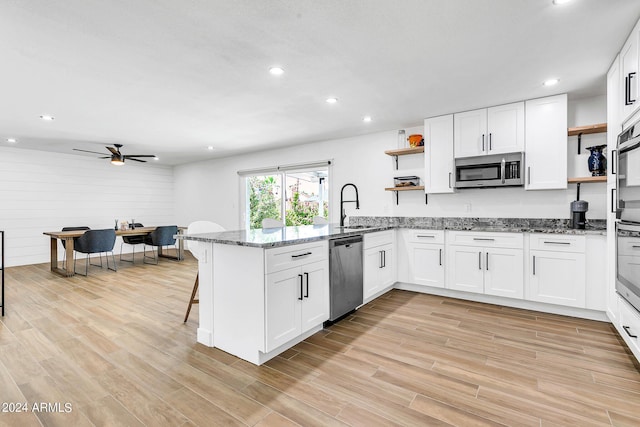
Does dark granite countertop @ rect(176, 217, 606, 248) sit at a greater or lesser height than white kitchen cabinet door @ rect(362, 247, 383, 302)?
greater

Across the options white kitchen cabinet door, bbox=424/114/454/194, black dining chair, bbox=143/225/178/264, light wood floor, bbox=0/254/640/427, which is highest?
white kitchen cabinet door, bbox=424/114/454/194

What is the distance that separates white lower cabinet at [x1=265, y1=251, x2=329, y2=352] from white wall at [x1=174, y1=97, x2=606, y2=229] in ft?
7.84

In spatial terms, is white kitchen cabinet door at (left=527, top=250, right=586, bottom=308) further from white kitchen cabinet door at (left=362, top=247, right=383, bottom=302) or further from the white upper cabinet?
white kitchen cabinet door at (left=362, top=247, right=383, bottom=302)

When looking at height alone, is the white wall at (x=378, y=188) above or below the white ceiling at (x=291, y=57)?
below

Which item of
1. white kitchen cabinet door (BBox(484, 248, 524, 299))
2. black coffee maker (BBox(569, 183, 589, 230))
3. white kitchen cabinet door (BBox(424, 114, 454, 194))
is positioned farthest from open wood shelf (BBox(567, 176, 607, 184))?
white kitchen cabinet door (BBox(424, 114, 454, 194))

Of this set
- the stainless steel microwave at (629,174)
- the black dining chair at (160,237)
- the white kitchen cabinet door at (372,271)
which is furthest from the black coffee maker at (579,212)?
the black dining chair at (160,237)

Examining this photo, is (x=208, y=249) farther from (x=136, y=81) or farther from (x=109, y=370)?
(x=136, y=81)

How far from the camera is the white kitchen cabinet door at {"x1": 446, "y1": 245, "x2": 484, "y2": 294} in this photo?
361 centimetres

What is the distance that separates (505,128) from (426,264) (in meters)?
1.90

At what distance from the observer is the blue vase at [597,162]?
3.20 m

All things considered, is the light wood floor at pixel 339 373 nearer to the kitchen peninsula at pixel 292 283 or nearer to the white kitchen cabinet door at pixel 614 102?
the kitchen peninsula at pixel 292 283

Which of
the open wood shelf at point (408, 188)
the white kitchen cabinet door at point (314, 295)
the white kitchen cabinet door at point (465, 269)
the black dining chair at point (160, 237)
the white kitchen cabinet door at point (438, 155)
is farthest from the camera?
the black dining chair at point (160, 237)

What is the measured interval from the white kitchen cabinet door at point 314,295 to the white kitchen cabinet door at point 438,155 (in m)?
2.20

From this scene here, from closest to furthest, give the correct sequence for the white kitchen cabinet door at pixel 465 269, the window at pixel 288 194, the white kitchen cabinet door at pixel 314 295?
the white kitchen cabinet door at pixel 314 295, the white kitchen cabinet door at pixel 465 269, the window at pixel 288 194
